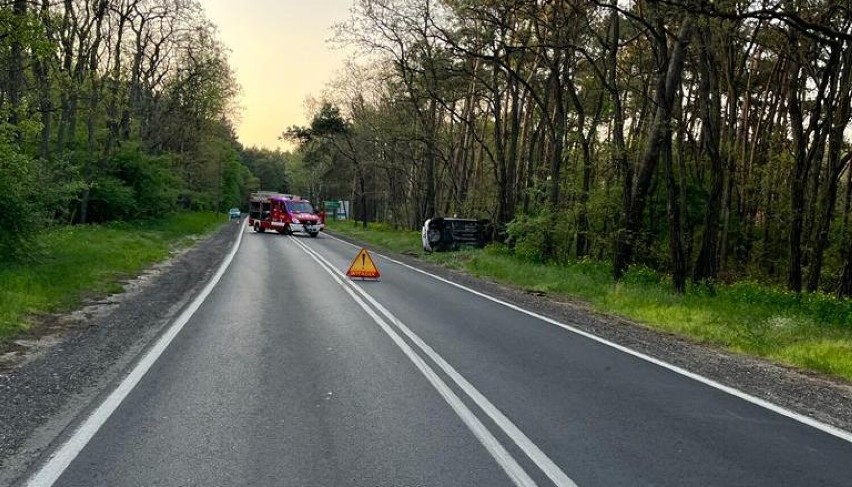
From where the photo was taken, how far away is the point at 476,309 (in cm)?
1295

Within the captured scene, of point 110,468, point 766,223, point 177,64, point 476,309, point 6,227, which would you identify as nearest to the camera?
point 110,468

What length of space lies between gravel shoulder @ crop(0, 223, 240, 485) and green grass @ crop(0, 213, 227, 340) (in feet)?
1.33

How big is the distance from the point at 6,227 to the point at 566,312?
11.7 metres

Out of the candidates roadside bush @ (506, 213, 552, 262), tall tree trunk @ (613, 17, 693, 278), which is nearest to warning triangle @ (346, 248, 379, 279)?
tall tree trunk @ (613, 17, 693, 278)

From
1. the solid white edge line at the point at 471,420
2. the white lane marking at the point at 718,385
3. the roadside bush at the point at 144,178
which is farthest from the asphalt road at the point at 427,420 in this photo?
the roadside bush at the point at 144,178

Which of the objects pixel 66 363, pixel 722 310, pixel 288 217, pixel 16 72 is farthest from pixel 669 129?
pixel 288 217

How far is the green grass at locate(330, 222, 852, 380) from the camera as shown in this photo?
10062mm

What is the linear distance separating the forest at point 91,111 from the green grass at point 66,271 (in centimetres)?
81

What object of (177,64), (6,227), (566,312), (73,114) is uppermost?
(177,64)

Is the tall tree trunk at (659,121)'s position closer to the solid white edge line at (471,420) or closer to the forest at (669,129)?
the forest at (669,129)

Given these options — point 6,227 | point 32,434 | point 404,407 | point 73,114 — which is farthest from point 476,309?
point 73,114

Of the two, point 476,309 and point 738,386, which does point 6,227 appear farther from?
point 738,386

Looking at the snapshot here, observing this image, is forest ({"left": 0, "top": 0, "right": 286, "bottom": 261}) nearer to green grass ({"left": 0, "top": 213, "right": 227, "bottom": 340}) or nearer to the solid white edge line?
green grass ({"left": 0, "top": 213, "right": 227, "bottom": 340})

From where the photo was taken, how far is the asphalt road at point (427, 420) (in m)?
4.50
